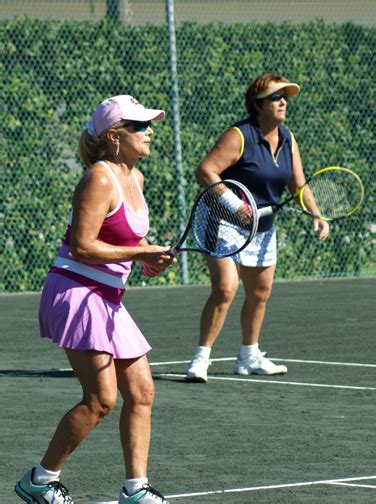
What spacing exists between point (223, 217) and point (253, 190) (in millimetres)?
2230

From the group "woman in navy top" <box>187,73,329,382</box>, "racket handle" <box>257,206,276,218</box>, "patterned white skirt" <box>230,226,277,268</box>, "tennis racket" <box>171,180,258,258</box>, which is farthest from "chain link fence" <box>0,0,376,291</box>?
"tennis racket" <box>171,180,258,258</box>

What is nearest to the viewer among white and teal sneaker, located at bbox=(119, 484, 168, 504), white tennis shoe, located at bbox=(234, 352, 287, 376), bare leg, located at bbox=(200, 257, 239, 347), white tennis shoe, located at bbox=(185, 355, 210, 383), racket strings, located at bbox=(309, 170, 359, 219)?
white and teal sneaker, located at bbox=(119, 484, 168, 504)

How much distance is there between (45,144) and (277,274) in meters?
3.34

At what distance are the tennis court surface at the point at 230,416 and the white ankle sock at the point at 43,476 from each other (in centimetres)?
35

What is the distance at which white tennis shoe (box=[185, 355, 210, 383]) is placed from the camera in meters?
9.99

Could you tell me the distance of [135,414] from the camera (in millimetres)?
6152

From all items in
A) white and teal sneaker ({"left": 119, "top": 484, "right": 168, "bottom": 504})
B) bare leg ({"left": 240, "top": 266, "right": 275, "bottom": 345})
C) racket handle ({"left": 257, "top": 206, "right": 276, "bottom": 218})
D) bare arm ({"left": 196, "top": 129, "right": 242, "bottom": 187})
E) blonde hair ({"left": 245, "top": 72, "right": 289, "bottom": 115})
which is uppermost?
blonde hair ({"left": 245, "top": 72, "right": 289, "bottom": 115})

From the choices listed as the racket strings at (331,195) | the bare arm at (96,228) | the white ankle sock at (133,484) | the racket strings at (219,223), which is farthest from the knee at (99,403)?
the racket strings at (331,195)

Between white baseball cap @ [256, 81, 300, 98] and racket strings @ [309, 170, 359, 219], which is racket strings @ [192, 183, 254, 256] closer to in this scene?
white baseball cap @ [256, 81, 300, 98]

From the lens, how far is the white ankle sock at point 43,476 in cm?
611

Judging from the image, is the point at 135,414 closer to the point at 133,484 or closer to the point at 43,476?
the point at 133,484

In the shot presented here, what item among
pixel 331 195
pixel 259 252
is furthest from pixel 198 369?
pixel 331 195

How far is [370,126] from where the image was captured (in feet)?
61.6

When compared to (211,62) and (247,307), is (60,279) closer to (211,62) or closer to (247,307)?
(247,307)
